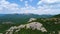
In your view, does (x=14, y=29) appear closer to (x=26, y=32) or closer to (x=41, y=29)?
(x=26, y=32)

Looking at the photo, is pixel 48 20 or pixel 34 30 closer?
pixel 34 30

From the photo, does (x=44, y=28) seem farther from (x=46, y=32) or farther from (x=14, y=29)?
(x=14, y=29)

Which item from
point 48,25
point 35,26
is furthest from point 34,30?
point 48,25

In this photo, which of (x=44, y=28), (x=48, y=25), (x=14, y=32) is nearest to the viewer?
(x=14, y=32)

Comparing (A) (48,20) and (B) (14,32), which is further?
(A) (48,20)

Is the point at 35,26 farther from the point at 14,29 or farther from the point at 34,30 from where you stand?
the point at 14,29

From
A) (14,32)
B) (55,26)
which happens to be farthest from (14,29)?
(55,26)

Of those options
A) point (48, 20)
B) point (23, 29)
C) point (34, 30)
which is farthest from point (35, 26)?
point (48, 20)

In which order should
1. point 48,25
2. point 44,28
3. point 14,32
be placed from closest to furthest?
point 14,32
point 44,28
point 48,25
